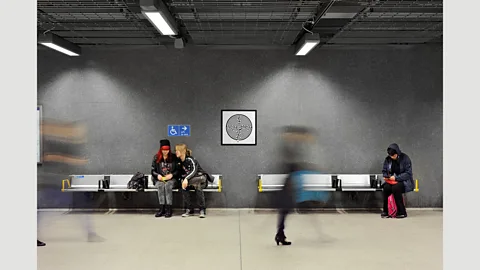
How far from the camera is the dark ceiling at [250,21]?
7629mm

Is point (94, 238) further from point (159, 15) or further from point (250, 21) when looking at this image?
point (250, 21)

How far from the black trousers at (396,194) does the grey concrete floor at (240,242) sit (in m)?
0.32

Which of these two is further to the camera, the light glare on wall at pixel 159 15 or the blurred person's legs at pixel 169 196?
the blurred person's legs at pixel 169 196

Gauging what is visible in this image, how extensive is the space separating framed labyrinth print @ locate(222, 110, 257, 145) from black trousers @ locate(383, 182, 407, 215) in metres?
3.07

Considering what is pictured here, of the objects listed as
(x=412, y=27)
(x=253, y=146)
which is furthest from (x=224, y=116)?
(x=412, y=27)

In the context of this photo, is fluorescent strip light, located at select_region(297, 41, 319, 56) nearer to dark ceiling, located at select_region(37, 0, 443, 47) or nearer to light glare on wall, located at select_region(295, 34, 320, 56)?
light glare on wall, located at select_region(295, 34, 320, 56)

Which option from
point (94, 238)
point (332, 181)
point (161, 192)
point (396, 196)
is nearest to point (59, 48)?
point (161, 192)

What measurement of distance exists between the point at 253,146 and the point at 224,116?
3.05 feet

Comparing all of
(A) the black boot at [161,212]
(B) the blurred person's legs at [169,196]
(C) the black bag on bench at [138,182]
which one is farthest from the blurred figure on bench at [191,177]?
(C) the black bag on bench at [138,182]

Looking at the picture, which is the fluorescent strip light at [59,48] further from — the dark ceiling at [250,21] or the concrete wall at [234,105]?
the concrete wall at [234,105]

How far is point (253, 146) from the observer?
1089 centimetres

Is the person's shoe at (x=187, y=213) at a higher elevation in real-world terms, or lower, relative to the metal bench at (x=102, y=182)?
lower

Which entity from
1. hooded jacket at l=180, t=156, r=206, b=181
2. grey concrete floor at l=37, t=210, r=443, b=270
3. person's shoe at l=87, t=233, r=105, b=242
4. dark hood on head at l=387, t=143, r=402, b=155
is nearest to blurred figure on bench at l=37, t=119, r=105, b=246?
grey concrete floor at l=37, t=210, r=443, b=270

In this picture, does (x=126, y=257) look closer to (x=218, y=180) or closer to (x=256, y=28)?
(x=218, y=180)
